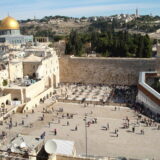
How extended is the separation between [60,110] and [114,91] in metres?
8.22

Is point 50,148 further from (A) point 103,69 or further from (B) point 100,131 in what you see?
(A) point 103,69

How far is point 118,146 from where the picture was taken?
599 inches

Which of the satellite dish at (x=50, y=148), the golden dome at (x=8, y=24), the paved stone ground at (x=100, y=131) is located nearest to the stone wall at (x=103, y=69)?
Result: the paved stone ground at (x=100, y=131)

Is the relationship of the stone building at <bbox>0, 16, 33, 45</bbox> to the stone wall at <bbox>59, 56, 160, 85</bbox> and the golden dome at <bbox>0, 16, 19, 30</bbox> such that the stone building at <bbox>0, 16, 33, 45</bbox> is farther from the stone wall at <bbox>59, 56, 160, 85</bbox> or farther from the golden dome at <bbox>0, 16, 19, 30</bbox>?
the stone wall at <bbox>59, 56, 160, 85</bbox>

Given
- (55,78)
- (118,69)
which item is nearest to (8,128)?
(55,78)

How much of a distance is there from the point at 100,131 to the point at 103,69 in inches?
546

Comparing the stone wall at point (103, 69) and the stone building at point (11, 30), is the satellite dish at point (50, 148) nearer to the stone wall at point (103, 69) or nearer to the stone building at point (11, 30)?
the stone wall at point (103, 69)

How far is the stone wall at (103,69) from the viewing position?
96.7ft

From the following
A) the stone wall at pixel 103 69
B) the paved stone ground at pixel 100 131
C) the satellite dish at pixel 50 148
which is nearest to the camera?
the satellite dish at pixel 50 148

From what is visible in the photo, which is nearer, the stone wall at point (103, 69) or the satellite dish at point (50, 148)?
the satellite dish at point (50, 148)

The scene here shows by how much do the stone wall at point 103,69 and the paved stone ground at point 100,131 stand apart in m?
8.09

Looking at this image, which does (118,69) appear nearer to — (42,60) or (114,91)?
(114,91)

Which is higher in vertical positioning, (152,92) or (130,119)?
(152,92)

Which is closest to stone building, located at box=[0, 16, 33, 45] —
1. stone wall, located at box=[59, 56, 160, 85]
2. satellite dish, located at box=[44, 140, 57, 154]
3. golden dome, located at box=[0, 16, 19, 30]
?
golden dome, located at box=[0, 16, 19, 30]
